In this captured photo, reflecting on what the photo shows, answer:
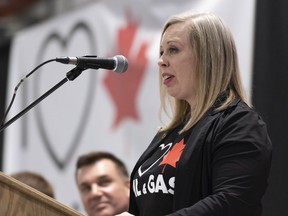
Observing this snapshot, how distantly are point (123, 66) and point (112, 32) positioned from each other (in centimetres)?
219

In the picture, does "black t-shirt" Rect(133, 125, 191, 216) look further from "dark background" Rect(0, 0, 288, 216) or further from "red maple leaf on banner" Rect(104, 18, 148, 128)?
"red maple leaf on banner" Rect(104, 18, 148, 128)

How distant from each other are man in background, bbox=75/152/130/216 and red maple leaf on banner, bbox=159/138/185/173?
1.28 meters

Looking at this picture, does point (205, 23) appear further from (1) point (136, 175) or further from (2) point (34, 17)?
(2) point (34, 17)

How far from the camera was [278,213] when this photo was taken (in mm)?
2980

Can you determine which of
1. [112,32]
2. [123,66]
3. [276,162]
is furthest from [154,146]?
[112,32]

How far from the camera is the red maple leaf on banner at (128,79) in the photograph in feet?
13.3

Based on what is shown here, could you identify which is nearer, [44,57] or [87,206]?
[87,206]

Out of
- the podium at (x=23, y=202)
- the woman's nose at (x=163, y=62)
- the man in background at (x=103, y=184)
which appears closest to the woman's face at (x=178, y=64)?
the woman's nose at (x=163, y=62)

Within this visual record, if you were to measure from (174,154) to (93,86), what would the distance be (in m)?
2.39

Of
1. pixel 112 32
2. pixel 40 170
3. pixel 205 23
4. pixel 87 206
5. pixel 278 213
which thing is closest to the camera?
pixel 205 23

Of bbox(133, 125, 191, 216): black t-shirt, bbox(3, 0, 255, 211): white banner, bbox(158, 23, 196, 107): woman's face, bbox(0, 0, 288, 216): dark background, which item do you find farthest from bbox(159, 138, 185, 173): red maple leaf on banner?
bbox(3, 0, 255, 211): white banner

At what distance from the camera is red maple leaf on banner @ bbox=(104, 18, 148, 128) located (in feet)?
13.3

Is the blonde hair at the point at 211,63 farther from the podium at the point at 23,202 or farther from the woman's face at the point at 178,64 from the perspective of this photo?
the podium at the point at 23,202

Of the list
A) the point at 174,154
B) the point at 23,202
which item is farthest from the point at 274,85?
the point at 23,202
